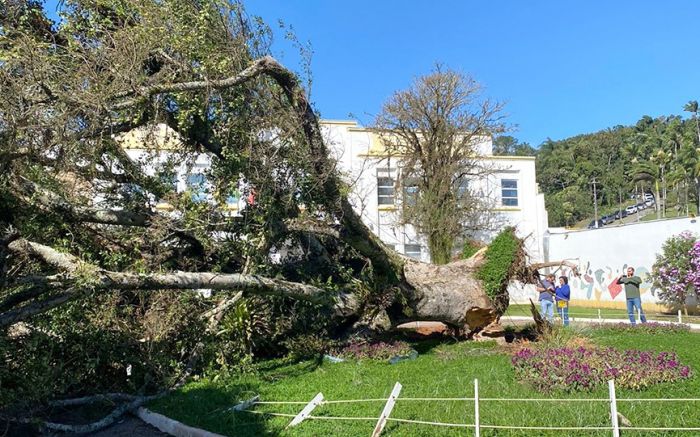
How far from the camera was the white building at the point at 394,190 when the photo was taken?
29594 millimetres

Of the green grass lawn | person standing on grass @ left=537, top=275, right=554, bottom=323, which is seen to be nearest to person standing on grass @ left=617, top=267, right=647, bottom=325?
person standing on grass @ left=537, top=275, right=554, bottom=323

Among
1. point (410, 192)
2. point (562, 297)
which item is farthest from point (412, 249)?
point (562, 297)

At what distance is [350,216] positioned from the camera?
10664mm

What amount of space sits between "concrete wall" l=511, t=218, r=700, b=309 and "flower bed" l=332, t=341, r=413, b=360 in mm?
12169

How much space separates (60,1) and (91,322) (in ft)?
16.5

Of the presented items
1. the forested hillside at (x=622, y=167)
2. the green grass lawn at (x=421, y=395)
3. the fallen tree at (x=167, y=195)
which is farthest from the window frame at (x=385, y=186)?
the forested hillside at (x=622, y=167)

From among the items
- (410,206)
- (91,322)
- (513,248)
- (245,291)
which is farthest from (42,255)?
(410,206)

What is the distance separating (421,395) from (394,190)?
22373 millimetres

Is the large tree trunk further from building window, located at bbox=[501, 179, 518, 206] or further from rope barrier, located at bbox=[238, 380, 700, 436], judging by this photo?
building window, located at bbox=[501, 179, 518, 206]

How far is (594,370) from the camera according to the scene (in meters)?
7.64

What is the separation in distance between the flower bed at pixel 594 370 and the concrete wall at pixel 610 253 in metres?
14.3

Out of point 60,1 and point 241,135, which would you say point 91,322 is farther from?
point 60,1

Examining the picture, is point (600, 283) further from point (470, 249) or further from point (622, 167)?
point (622, 167)

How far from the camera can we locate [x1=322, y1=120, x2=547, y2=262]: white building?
97.1 feet
